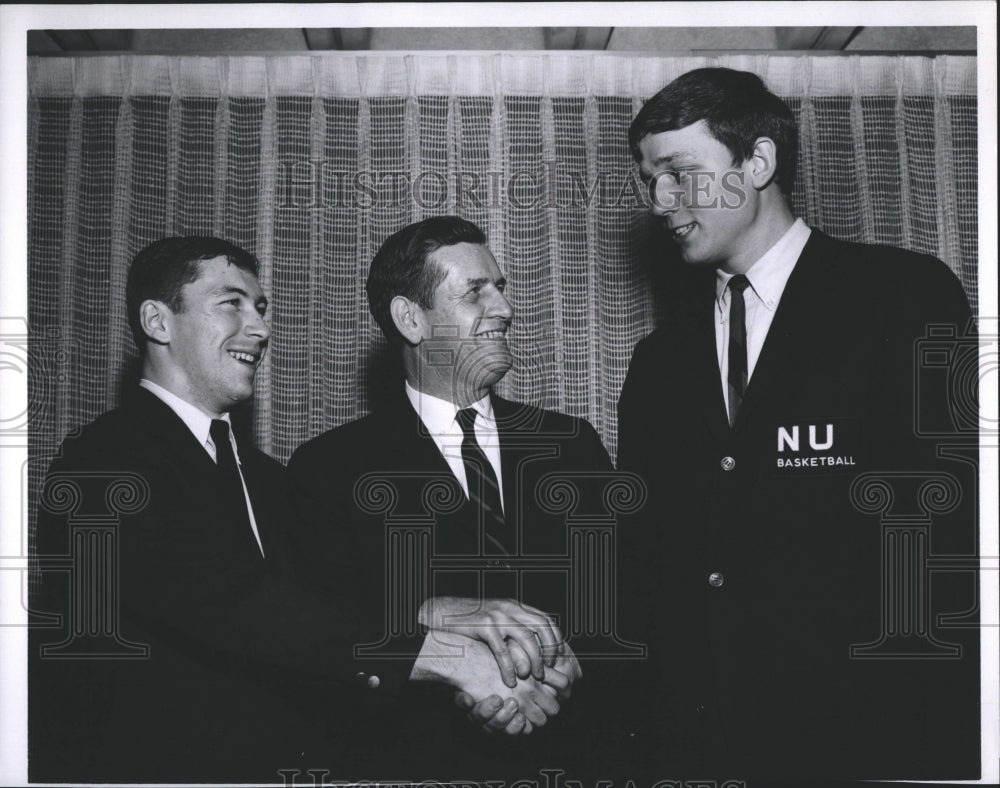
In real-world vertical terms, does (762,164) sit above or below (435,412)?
above

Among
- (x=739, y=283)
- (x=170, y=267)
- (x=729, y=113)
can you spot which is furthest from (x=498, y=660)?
(x=729, y=113)

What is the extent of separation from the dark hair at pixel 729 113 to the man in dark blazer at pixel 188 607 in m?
0.80

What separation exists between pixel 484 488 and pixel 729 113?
0.76 metres

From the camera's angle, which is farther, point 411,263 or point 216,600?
point 411,263

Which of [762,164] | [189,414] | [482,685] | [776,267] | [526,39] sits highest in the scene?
[526,39]

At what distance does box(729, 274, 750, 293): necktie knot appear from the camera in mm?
1765

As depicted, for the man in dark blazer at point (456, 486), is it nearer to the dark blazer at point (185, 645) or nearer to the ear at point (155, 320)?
the dark blazer at point (185, 645)

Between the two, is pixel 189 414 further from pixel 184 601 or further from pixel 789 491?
pixel 789 491

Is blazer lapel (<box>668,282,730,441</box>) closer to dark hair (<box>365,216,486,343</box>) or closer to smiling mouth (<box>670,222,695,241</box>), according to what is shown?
smiling mouth (<box>670,222,695,241</box>)

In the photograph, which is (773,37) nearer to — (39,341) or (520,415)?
(520,415)

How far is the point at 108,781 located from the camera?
1.75 meters

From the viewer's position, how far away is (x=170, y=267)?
1.81 m

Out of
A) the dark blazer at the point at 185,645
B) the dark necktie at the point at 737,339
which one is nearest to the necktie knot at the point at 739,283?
the dark necktie at the point at 737,339

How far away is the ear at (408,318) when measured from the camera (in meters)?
1.80
